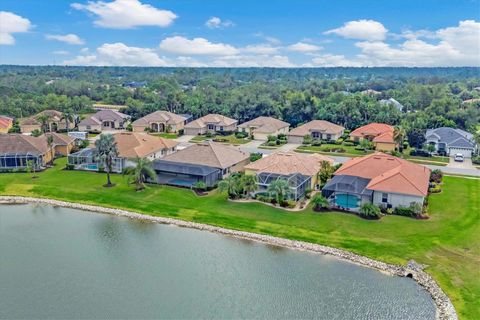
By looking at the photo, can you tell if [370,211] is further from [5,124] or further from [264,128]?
[5,124]

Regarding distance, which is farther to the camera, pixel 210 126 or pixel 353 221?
pixel 210 126

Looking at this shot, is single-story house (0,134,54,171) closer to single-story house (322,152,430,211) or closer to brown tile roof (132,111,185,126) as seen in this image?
brown tile roof (132,111,185,126)

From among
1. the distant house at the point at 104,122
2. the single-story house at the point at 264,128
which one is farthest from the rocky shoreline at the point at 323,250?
the single-story house at the point at 264,128

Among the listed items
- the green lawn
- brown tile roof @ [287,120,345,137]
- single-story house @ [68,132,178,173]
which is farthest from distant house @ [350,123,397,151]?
single-story house @ [68,132,178,173]

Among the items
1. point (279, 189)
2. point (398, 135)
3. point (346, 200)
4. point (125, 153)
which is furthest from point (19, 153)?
point (398, 135)

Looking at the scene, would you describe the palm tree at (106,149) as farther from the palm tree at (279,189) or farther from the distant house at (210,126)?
the distant house at (210,126)

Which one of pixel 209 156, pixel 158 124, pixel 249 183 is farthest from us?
pixel 158 124

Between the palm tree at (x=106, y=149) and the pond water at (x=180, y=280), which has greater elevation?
the palm tree at (x=106, y=149)
